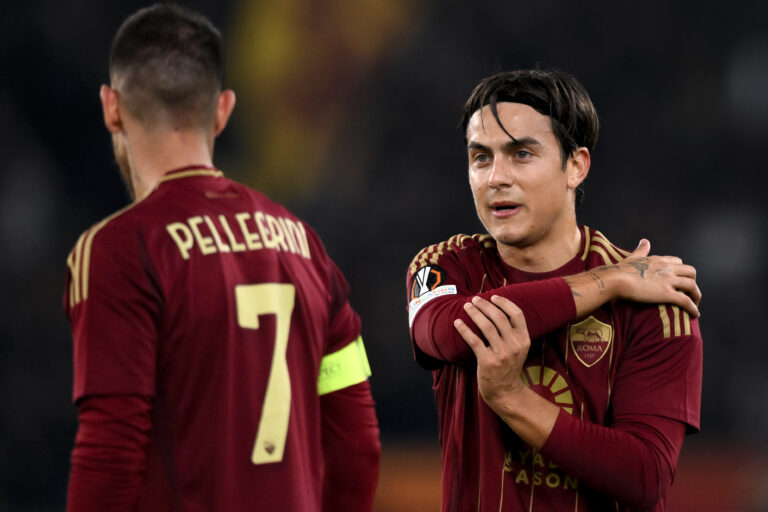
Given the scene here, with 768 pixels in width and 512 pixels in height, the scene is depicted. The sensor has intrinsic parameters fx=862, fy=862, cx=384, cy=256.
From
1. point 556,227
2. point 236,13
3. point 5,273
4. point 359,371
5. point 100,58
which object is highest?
point 236,13

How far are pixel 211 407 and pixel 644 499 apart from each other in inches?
43.4

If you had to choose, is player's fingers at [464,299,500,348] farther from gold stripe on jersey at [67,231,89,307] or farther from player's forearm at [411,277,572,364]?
gold stripe on jersey at [67,231,89,307]

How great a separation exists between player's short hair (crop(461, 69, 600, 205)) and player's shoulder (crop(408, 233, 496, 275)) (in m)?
0.33

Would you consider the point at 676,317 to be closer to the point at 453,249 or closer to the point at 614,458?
the point at 614,458

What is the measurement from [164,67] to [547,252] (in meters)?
1.19

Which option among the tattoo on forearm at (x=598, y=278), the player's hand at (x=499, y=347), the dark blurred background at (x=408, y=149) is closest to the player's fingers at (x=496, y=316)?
the player's hand at (x=499, y=347)

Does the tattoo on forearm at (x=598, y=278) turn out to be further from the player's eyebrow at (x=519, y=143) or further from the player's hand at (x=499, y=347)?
the player's eyebrow at (x=519, y=143)

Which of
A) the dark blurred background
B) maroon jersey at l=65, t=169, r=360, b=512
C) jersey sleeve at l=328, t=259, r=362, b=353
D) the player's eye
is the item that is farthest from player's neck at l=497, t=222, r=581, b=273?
the dark blurred background

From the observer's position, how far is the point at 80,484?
4.70 ft

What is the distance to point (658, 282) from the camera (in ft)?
7.17

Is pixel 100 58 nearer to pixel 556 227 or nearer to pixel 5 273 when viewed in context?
pixel 5 273

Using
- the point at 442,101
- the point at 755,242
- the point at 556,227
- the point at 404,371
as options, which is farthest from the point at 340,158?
the point at 556,227

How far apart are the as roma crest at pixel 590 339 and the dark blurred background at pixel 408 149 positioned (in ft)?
15.1

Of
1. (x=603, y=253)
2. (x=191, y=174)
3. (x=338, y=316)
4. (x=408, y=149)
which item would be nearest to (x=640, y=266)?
(x=603, y=253)
